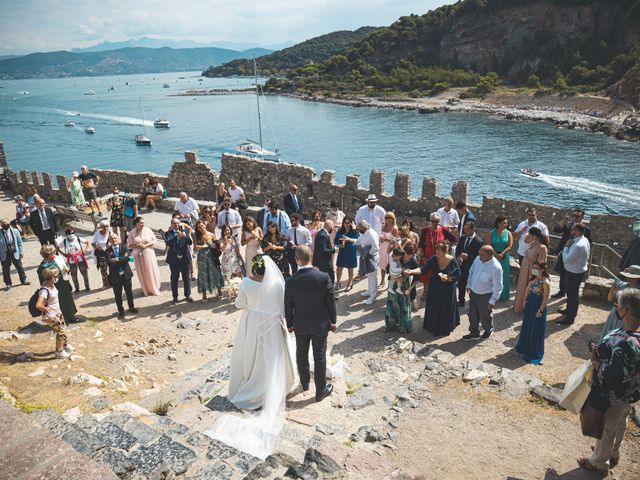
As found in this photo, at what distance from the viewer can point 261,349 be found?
18.6ft

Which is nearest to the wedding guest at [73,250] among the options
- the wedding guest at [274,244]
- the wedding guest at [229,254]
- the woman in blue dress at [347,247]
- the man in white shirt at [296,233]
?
the wedding guest at [229,254]

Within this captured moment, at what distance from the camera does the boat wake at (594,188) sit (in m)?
34.8

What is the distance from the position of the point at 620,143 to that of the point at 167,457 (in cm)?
5965

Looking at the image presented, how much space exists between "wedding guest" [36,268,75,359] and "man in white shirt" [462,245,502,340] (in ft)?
20.7

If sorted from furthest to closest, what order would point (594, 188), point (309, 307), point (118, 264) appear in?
point (594, 188) < point (118, 264) < point (309, 307)

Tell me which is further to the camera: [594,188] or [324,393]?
[594,188]

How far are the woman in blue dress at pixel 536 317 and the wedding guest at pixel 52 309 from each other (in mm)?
6955

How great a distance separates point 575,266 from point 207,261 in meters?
6.73

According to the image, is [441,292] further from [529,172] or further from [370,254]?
[529,172]

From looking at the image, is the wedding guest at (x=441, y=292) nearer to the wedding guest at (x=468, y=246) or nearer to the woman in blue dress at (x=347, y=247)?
the wedding guest at (x=468, y=246)

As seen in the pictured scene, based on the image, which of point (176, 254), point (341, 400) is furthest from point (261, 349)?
point (176, 254)

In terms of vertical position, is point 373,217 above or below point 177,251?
above

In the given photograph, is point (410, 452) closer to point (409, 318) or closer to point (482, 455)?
point (482, 455)

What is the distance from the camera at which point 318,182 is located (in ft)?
62.1
